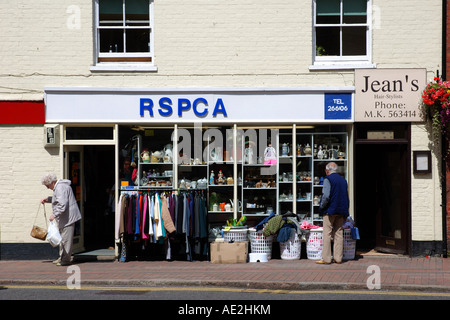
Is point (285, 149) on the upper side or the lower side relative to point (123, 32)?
lower

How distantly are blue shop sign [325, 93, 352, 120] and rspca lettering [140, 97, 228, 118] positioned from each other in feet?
7.07

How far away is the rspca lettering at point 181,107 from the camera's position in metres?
13.1

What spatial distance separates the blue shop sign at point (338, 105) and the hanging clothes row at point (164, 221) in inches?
127

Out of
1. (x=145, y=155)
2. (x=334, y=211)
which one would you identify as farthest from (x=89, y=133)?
(x=334, y=211)

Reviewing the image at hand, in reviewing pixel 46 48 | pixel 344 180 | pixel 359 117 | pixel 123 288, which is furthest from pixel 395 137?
pixel 46 48

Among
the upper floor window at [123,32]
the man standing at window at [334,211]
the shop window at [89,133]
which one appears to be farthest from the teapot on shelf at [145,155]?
the man standing at window at [334,211]

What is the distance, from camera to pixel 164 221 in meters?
12.6

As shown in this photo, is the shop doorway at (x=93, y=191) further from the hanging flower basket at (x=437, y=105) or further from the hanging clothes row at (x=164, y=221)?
the hanging flower basket at (x=437, y=105)

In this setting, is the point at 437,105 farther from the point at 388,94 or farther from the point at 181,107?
the point at 181,107

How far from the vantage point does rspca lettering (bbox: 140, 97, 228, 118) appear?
1312 centimetres

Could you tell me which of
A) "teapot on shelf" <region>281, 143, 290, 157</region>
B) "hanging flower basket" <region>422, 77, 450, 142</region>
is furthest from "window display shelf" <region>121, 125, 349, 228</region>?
"hanging flower basket" <region>422, 77, 450, 142</region>

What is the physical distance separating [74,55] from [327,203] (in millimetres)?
6111

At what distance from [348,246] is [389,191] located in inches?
69.0

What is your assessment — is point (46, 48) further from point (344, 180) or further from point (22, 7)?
point (344, 180)
